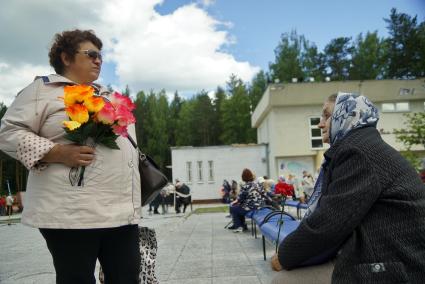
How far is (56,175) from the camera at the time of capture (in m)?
2.30

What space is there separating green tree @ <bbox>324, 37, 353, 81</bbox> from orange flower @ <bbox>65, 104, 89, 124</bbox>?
66.7 meters

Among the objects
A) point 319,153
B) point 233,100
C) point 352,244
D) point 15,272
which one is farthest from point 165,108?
point 352,244

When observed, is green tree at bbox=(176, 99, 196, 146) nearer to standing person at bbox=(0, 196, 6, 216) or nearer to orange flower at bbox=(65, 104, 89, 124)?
standing person at bbox=(0, 196, 6, 216)

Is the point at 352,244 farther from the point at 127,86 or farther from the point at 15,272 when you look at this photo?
the point at 127,86

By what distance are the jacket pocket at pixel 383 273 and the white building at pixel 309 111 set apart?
32.1 m

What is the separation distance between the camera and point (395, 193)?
89.0 inches

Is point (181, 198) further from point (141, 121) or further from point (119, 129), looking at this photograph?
point (141, 121)

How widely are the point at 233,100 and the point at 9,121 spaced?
208 ft

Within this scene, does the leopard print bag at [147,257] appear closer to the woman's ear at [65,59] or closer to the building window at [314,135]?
the woman's ear at [65,59]

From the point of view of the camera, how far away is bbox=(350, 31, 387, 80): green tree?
62.0 m

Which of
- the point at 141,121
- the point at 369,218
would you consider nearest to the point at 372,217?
the point at 369,218

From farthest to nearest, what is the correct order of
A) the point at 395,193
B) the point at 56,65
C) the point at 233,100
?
the point at 233,100 → the point at 56,65 → the point at 395,193

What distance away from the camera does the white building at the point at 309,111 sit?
113 ft

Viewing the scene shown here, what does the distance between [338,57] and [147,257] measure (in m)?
67.6
